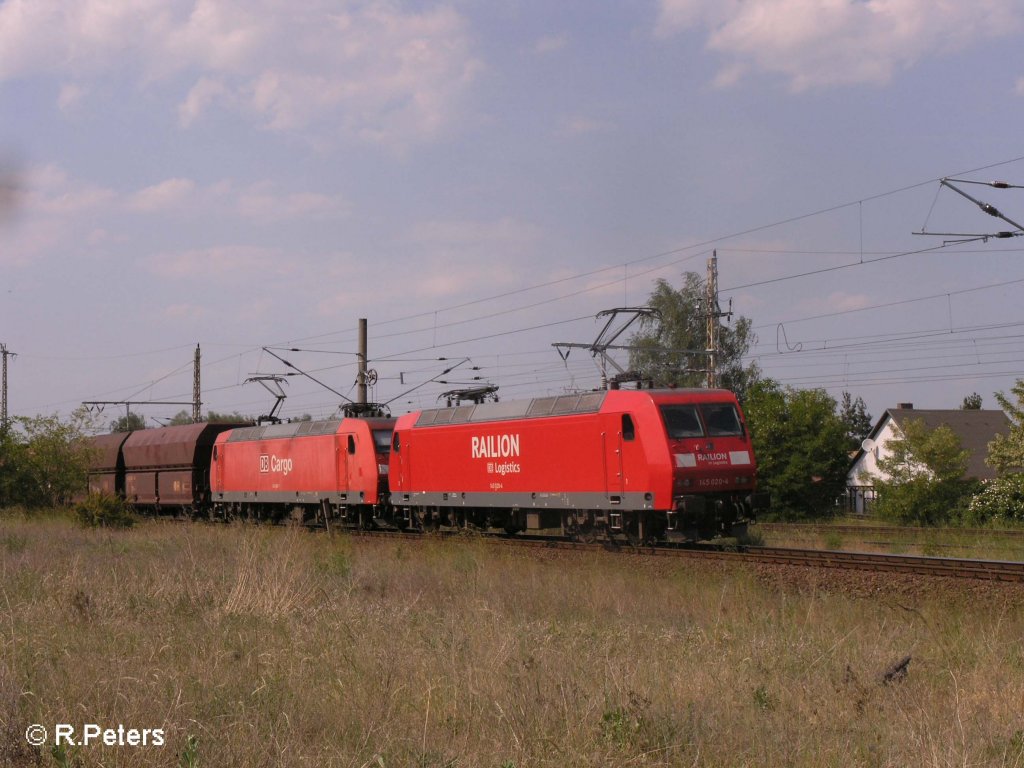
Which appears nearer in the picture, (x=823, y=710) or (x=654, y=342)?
(x=823, y=710)

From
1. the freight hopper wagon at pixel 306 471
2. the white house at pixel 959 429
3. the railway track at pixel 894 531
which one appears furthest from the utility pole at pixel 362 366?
the white house at pixel 959 429

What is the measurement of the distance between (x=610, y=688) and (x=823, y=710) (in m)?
1.54

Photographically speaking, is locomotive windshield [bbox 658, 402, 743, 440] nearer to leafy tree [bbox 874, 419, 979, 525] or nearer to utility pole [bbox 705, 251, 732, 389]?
utility pole [bbox 705, 251, 732, 389]

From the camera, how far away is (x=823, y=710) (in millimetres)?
7344

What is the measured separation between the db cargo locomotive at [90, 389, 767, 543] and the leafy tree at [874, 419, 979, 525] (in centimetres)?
2061

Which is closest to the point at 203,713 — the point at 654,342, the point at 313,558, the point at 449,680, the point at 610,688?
the point at 449,680

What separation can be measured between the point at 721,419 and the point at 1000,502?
69.5ft

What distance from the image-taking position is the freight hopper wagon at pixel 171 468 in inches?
1373

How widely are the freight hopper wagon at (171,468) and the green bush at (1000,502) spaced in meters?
26.8

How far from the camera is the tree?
198 feet

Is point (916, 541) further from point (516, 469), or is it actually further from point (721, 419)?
point (516, 469)

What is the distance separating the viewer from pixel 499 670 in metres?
7.79

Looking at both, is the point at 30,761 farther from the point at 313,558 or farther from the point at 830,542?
the point at 830,542

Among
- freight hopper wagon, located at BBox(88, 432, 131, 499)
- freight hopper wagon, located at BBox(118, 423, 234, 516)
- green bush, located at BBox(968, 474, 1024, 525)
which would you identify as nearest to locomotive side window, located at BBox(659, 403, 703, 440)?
green bush, located at BBox(968, 474, 1024, 525)
